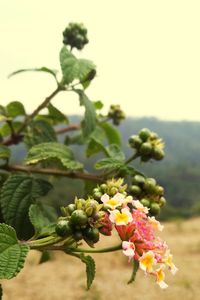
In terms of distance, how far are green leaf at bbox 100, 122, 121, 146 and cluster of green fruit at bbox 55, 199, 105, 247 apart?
4.06 ft

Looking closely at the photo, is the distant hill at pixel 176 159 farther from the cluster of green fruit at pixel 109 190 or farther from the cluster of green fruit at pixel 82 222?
the cluster of green fruit at pixel 82 222

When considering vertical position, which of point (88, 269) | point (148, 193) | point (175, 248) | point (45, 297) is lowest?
point (175, 248)

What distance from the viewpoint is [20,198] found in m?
1.54

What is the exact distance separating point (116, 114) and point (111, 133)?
140mm

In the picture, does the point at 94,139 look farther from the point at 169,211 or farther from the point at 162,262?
the point at 169,211

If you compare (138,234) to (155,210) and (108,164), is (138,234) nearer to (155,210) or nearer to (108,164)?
(155,210)

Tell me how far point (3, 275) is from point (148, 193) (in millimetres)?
Answer: 566

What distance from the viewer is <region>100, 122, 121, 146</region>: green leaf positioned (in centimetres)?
228

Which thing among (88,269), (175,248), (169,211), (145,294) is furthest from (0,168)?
(169,211)

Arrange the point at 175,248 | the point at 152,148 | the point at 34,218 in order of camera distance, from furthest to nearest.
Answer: the point at 175,248 → the point at 152,148 → the point at 34,218

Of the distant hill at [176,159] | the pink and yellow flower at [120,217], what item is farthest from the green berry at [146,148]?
the distant hill at [176,159]

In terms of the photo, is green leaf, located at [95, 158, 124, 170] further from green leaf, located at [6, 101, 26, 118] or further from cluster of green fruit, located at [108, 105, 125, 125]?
cluster of green fruit, located at [108, 105, 125, 125]

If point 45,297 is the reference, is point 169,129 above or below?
below

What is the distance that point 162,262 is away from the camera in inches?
44.3
